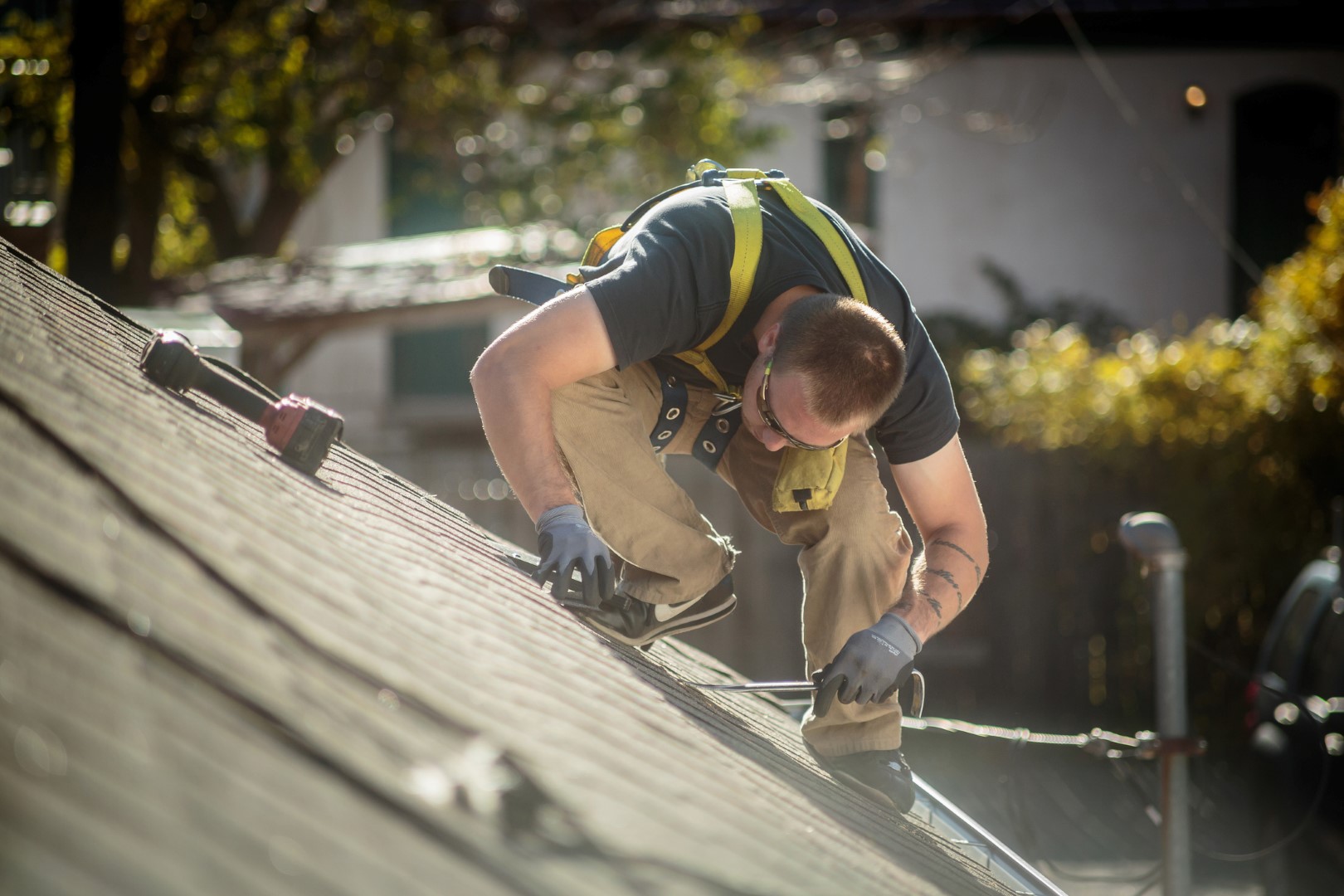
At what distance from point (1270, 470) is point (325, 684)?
7280mm

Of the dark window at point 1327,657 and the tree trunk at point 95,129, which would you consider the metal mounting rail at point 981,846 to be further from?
the tree trunk at point 95,129

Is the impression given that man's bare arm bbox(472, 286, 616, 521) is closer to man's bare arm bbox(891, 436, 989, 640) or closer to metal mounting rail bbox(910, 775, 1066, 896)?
man's bare arm bbox(891, 436, 989, 640)

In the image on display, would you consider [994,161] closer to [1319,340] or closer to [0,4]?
[1319,340]

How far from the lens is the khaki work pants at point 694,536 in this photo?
306 centimetres

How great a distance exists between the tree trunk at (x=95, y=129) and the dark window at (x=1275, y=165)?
1265 cm

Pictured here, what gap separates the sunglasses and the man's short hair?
7cm

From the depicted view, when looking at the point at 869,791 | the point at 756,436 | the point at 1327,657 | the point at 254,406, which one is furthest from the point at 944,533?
the point at 1327,657

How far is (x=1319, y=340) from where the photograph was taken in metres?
6.83

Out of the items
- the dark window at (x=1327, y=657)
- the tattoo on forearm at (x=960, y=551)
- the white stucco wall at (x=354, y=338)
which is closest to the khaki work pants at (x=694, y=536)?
the tattoo on forearm at (x=960, y=551)

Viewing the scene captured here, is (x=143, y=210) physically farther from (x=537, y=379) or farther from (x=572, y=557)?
(x=572, y=557)

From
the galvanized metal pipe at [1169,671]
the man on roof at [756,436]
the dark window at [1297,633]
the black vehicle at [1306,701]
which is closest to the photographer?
the man on roof at [756,436]

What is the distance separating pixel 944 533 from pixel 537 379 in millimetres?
1178

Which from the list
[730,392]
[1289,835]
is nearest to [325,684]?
[730,392]

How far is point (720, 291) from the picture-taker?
9.39 ft
